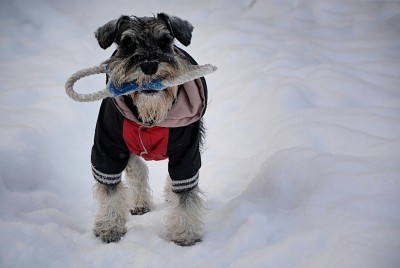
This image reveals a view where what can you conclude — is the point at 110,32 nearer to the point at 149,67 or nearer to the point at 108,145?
the point at 149,67

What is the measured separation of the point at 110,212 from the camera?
12.4 feet

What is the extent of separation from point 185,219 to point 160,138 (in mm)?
833

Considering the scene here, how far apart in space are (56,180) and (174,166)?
163 cm

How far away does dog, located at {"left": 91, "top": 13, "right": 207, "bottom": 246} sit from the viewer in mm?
3072

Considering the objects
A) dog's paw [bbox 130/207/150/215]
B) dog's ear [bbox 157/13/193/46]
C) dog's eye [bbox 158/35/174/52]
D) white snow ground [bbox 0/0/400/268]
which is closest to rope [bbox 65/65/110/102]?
dog's eye [bbox 158/35/174/52]

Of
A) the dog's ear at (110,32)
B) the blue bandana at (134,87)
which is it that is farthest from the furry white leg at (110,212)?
the dog's ear at (110,32)

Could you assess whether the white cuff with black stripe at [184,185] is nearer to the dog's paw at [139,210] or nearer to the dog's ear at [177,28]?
the dog's paw at [139,210]

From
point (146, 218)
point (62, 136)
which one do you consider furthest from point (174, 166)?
point (62, 136)

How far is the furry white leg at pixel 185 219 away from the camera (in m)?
3.64

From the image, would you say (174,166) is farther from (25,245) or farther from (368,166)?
(368,166)

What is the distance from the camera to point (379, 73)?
6.08 m

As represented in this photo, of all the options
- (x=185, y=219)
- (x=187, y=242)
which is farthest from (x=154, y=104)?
(x=187, y=242)

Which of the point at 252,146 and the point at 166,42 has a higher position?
the point at 166,42

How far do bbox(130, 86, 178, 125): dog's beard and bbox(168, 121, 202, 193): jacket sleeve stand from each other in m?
0.27
